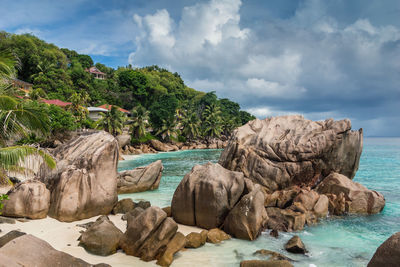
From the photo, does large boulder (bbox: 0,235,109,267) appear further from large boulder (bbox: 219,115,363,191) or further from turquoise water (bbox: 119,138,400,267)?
large boulder (bbox: 219,115,363,191)

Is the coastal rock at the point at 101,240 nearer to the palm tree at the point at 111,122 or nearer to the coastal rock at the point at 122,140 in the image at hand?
the palm tree at the point at 111,122

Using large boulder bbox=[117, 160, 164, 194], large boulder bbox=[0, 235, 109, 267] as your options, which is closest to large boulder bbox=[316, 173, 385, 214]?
large boulder bbox=[117, 160, 164, 194]

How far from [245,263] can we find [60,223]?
7.05 meters

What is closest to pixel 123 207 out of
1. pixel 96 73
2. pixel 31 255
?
pixel 31 255

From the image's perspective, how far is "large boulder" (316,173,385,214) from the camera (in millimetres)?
13734

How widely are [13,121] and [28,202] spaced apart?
3406 mm

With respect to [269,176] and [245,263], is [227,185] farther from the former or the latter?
[269,176]

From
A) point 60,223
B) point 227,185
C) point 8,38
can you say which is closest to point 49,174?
point 60,223

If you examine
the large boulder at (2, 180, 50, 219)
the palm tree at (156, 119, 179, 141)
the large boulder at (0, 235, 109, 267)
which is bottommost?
the large boulder at (2, 180, 50, 219)

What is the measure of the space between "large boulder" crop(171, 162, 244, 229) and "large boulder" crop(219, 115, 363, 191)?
4107 mm

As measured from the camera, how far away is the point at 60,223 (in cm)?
1026

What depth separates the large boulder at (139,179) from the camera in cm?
1792

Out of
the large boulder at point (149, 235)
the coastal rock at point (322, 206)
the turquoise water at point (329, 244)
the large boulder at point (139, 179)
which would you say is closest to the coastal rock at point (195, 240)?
the turquoise water at point (329, 244)

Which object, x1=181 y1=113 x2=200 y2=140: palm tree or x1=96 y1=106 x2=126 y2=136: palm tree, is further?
x1=181 y1=113 x2=200 y2=140: palm tree
